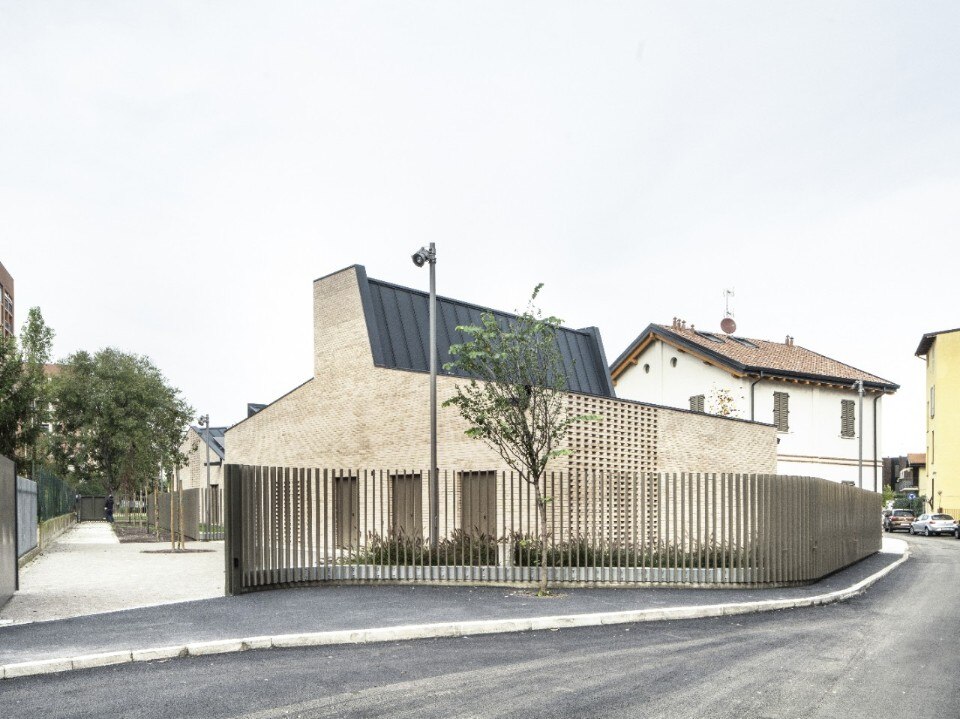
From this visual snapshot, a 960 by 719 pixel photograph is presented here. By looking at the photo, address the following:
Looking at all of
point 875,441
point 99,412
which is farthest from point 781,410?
point 99,412

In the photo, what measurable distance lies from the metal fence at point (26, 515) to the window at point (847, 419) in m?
40.3

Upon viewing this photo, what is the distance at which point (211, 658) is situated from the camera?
9.27 m

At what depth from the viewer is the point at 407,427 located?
22625mm

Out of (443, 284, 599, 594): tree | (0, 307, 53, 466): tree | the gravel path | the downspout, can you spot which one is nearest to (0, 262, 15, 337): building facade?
(0, 307, 53, 466): tree

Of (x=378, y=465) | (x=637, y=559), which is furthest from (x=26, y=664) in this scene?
(x=378, y=465)

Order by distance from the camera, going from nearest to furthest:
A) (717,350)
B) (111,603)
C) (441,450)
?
(111,603), (441,450), (717,350)

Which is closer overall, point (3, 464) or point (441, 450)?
point (3, 464)

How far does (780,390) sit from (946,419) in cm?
2084

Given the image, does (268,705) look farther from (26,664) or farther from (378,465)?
(378,465)

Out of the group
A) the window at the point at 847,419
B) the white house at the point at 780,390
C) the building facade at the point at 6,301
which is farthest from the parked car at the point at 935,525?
the building facade at the point at 6,301

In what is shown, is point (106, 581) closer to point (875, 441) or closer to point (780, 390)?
point (780, 390)

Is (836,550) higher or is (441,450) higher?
(441,450)

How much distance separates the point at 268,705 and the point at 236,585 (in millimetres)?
7388

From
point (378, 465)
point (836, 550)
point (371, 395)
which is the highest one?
point (371, 395)
